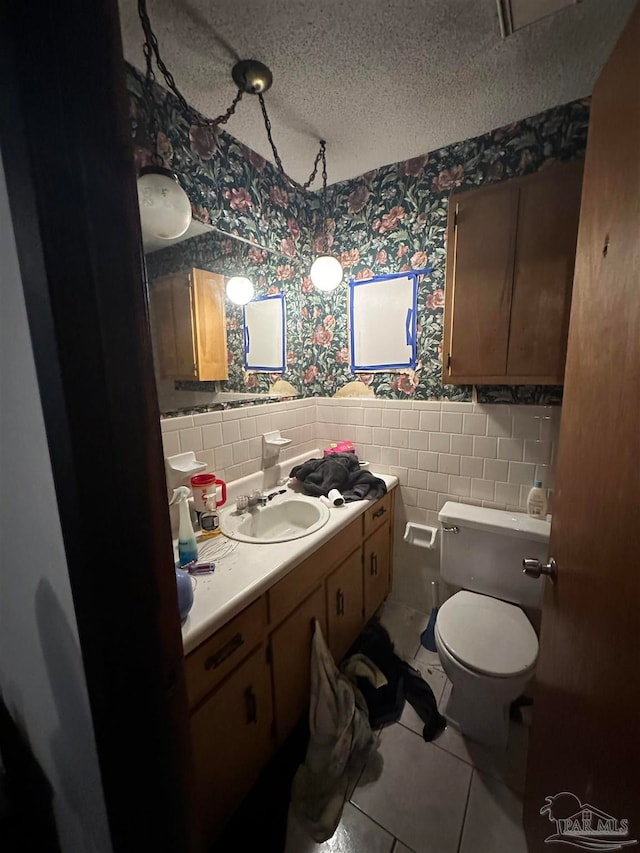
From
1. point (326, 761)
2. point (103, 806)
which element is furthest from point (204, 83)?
point (326, 761)

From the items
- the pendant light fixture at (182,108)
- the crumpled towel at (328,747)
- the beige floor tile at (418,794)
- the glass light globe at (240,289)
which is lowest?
the beige floor tile at (418,794)

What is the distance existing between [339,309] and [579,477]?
4.91ft

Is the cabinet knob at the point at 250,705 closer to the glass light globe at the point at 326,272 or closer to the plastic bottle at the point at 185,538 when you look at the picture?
the plastic bottle at the point at 185,538

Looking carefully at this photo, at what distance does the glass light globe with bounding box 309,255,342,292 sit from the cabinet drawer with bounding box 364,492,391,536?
115cm

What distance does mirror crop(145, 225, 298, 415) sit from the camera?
1.25m

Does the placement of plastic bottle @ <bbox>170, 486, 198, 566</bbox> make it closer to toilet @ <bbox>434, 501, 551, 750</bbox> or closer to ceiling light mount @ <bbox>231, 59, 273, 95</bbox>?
toilet @ <bbox>434, 501, 551, 750</bbox>

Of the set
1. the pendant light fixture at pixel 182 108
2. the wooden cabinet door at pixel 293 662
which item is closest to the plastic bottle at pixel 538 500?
the wooden cabinet door at pixel 293 662

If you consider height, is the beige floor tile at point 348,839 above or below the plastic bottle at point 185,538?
below

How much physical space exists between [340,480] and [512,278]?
1137mm

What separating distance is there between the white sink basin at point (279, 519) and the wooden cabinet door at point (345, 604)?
24 centimetres

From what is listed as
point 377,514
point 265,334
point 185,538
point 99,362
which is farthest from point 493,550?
point 99,362

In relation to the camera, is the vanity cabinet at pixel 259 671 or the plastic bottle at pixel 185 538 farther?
the plastic bottle at pixel 185 538

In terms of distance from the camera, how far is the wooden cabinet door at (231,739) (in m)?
0.85
